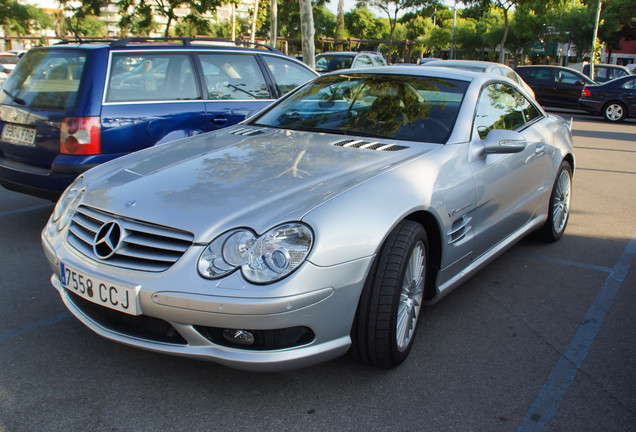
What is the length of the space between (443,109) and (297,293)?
73.9 inches

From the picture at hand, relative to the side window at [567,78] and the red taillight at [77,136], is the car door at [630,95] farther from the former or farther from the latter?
the red taillight at [77,136]

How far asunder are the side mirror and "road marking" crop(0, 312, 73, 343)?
8.65 ft

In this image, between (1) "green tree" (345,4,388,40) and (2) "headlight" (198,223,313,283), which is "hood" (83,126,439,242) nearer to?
(2) "headlight" (198,223,313,283)

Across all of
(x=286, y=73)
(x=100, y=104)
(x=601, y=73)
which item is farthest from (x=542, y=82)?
(x=100, y=104)

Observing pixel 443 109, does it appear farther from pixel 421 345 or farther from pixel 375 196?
pixel 421 345

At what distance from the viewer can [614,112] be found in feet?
53.1

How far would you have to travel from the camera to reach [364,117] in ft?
12.4

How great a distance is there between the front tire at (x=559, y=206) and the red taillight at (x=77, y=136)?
3.66 metres

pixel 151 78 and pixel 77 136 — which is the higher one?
pixel 151 78

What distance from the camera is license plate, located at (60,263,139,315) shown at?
7.84ft

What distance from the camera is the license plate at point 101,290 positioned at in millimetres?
2389

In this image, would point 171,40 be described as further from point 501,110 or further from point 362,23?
point 362,23

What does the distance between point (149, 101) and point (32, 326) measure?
7.88 ft

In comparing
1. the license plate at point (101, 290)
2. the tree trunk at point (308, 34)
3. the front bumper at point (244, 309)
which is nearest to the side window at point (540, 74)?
the tree trunk at point (308, 34)
